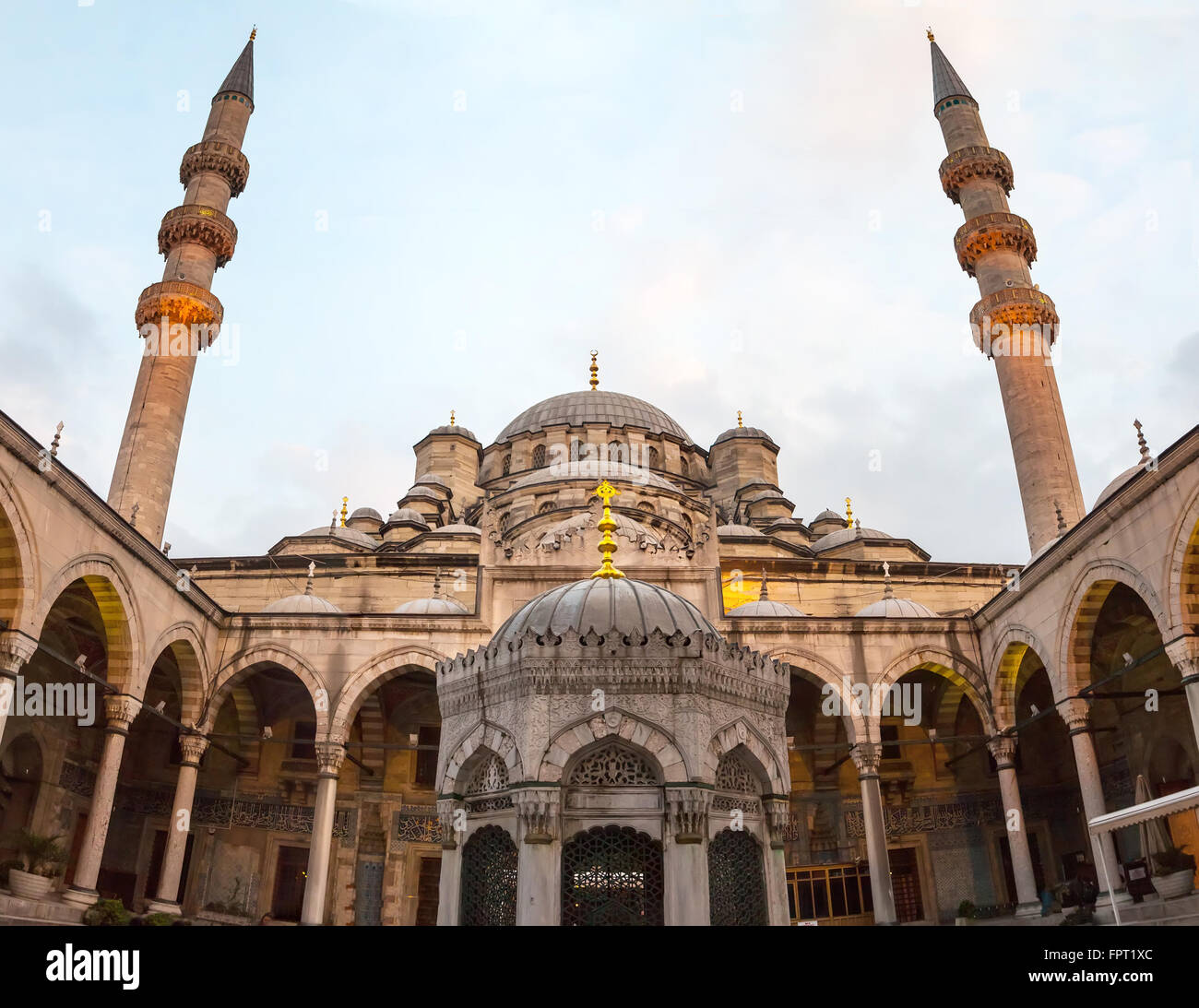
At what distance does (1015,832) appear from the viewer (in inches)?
555

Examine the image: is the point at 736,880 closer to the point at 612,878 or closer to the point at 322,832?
the point at 612,878

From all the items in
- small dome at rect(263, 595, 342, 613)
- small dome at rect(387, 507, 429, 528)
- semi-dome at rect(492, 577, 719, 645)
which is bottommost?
semi-dome at rect(492, 577, 719, 645)

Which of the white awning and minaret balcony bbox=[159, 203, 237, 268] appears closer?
the white awning

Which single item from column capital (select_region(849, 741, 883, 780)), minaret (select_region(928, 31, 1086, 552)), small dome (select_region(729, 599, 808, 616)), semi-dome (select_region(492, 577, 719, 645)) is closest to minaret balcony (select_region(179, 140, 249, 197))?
small dome (select_region(729, 599, 808, 616))

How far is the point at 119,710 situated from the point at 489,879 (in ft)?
32.4

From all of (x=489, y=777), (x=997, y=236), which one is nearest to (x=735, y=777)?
(x=489, y=777)

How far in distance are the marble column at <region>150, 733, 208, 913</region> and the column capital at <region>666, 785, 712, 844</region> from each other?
37.6 feet

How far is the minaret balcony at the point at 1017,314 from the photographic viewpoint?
63.0ft

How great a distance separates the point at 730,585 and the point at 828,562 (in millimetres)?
2770

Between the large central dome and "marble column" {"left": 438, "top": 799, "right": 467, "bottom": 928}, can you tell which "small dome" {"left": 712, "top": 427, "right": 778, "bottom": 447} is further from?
"marble column" {"left": 438, "top": 799, "right": 467, "bottom": 928}

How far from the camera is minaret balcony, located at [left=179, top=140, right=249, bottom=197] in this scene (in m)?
21.1

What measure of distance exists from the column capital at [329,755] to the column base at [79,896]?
3.49m

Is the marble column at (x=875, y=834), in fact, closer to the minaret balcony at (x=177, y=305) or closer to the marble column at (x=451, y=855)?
the marble column at (x=451, y=855)

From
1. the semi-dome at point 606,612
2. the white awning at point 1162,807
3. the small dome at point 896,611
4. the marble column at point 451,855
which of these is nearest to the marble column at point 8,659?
the semi-dome at point 606,612
